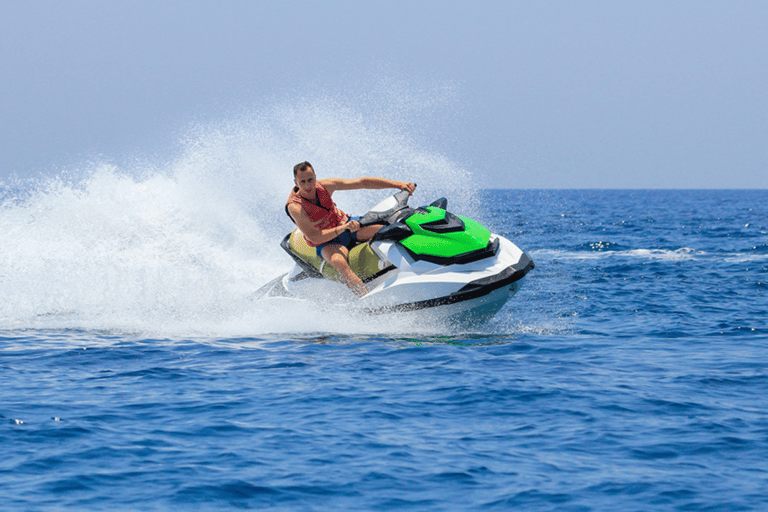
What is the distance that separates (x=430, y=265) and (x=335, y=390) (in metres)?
2.23

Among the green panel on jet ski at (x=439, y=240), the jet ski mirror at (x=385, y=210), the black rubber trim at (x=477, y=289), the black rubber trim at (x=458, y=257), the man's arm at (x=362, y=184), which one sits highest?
the man's arm at (x=362, y=184)

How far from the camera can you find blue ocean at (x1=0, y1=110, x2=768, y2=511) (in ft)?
13.6

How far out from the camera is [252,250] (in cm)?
1359

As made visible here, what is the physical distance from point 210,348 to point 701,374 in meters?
4.23

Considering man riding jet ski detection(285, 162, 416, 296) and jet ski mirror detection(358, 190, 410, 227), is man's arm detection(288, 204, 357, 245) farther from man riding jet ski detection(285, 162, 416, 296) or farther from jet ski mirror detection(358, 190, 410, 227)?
jet ski mirror detection(358, 190, 410, 227)

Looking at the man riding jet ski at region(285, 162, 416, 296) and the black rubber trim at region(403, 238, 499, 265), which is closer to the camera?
the black rubber trim at region(403, 238, 499, 265)

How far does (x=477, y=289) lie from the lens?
7707 millimetres

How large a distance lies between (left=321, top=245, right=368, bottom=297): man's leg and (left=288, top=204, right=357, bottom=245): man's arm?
0.17 meters

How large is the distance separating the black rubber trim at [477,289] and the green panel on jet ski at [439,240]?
1.08ft

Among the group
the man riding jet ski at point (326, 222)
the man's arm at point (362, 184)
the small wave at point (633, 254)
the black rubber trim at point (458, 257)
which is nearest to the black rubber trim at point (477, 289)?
the black rubber trim at point (458, 257)

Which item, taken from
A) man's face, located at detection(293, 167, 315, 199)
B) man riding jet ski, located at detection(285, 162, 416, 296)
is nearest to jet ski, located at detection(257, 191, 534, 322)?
man riding jet ski, located at detection(285, 162, 416, 296)

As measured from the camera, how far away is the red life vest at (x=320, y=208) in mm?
8000

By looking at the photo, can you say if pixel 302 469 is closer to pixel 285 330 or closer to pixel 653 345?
pixel 285 330

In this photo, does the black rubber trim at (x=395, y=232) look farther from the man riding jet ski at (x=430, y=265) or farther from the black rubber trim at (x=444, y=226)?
the black rubber trim at (x=444, y=226)
